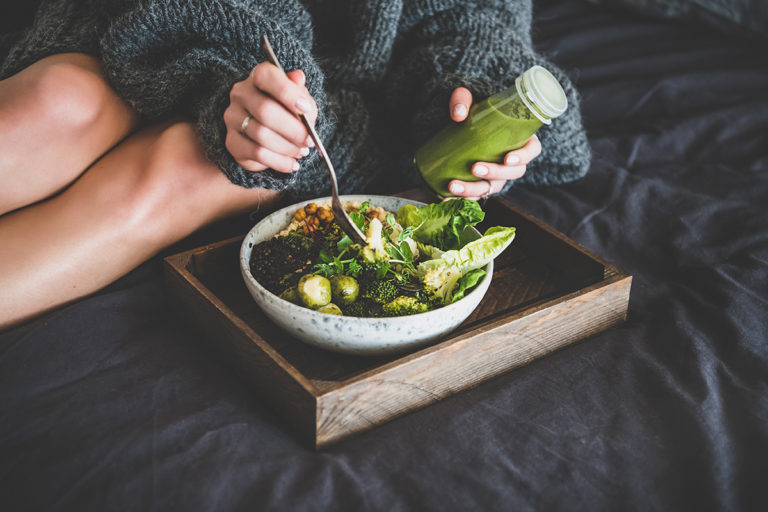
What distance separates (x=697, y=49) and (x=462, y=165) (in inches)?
30.9

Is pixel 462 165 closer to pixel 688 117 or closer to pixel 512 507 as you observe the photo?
pixel 512 507

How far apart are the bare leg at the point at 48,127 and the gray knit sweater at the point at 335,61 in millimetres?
51

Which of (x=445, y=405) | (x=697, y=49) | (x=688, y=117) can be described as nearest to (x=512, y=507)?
(x=445, y=405)

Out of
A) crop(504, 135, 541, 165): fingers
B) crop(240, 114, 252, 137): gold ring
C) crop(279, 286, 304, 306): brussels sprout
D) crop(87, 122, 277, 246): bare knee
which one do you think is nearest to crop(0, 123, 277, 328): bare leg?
crop(87, 122, 277, 246): bare knee

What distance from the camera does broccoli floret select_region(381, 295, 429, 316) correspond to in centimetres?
61

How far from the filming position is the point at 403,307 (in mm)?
613

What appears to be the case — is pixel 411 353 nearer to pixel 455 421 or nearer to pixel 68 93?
pixel 455 421

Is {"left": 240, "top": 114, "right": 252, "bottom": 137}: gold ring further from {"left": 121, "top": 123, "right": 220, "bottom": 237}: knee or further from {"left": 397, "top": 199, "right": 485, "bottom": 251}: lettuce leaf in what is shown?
{"left": 397, "top": 199, "right": 485, "bottom": 251}: lettuce leaf

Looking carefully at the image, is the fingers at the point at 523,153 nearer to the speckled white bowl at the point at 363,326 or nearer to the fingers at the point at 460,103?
the fingers at the point at 460,103

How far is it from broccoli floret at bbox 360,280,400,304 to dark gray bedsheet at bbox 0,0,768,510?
121mm

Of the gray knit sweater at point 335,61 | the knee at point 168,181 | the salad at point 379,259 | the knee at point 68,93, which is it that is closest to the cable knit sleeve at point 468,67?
the gray knit sweater at point 335,61

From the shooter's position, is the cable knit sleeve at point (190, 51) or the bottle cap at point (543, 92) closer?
the bottle cap at point (543, 92)

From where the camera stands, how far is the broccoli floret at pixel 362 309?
0.63m

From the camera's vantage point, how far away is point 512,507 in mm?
511
